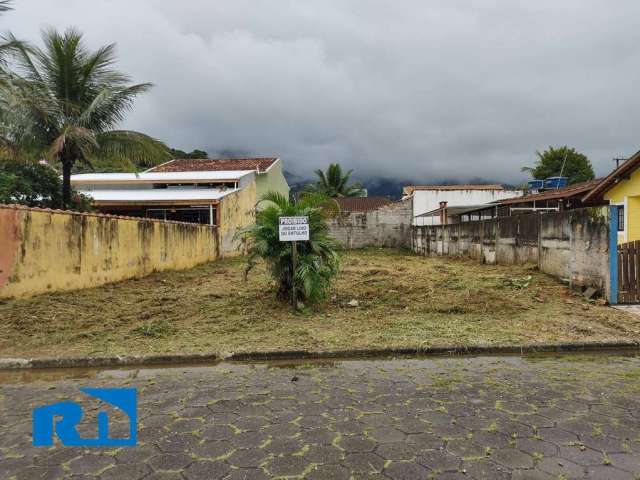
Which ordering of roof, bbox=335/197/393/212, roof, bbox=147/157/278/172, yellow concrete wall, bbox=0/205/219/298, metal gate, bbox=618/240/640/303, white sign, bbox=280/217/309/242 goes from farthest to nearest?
roof, bbox=335/197/393/212, roof, bbox=147/157/278/172, metal gate, bbox=618/240/640/303, yellow concrete wall, bbox=0/205/219/298, white sign, bbox=280/217/309/242

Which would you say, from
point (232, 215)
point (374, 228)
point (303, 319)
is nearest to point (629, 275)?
point (303, 319)

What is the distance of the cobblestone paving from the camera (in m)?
2.72

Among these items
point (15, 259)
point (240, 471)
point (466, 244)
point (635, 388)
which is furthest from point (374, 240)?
point (240, 471)

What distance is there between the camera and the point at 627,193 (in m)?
14.1

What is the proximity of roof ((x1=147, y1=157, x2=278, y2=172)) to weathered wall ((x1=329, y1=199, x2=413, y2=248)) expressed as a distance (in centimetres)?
629

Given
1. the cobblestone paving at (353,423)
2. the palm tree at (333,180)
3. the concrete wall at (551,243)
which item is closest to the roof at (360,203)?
the palm tree at (333,180)

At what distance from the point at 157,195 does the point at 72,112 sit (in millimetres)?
7306

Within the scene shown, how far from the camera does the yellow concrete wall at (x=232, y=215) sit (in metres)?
19.8

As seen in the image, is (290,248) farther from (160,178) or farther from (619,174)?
(160,178)

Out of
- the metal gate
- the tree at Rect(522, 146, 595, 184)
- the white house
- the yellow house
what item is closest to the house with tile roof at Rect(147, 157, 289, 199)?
the white house

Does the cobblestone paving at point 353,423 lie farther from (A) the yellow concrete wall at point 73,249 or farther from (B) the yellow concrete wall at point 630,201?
(B) the yellow concrete wall at point 630,201

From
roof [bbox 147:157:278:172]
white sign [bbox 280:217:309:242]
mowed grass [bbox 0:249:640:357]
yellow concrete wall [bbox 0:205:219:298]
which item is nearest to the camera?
mowed grass [bbox 0:249:640:357]

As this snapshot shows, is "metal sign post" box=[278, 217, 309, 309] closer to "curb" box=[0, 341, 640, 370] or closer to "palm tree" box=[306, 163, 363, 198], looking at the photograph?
"curb" box=[0, 341, 640, 370]

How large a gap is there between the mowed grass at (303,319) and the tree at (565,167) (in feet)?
142
